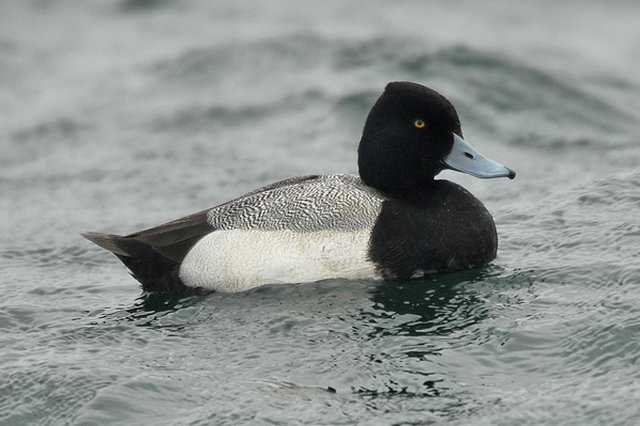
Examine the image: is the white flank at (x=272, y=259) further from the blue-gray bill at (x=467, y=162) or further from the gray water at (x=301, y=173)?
the blue-gray bill at (x=467, y=162)

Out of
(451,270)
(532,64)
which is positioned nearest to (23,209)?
(451,270)

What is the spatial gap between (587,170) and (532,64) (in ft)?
11.4

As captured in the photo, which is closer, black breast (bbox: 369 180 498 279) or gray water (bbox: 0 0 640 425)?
gray water (bbox: 0 0 640 425)

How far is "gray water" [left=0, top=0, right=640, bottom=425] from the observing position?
23.7 feet

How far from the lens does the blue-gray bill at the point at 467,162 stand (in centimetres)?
919

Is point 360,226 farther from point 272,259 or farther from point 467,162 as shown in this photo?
point 467,162

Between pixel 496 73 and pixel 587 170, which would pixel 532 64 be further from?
pixel 587 170

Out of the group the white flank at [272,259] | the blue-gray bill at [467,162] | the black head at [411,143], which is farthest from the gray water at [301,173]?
the black head at [411,143]

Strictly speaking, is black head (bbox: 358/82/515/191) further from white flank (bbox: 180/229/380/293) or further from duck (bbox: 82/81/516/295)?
white flank (bbox: 180/229/380/293)

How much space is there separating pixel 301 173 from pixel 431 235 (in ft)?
14.5

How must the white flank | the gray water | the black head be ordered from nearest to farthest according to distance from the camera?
the gray water < the white flank < the black head

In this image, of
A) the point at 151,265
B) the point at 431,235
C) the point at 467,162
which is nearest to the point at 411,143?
the point at 467,162

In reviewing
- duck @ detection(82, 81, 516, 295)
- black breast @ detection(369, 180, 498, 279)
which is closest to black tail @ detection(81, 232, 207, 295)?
duck @ detection(82, 81, 516, 295)

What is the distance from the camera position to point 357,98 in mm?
15164
